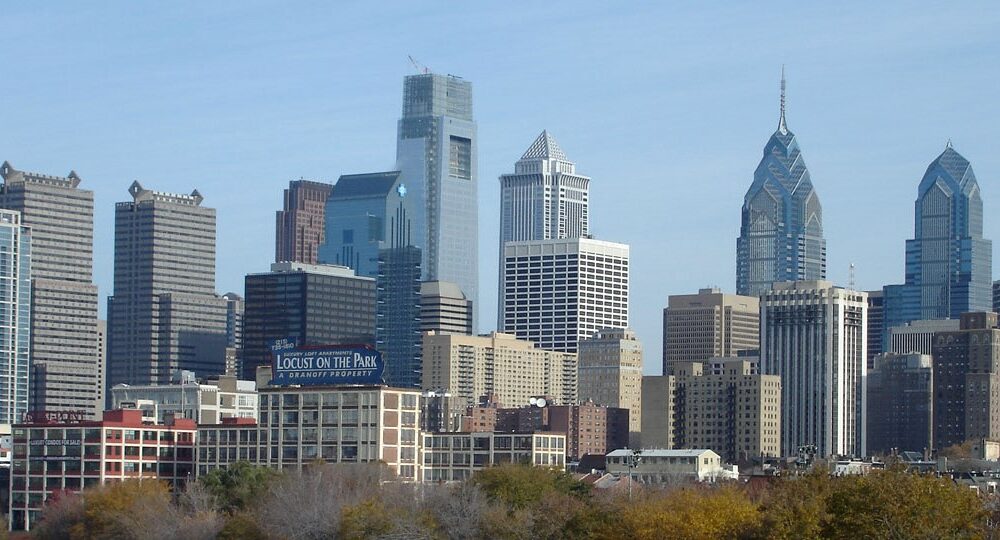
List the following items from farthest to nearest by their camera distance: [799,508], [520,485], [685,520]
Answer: [520,485] → [685,520] → [799,508]

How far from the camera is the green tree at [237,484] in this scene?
185 meters

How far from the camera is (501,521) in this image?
15362 centimetres

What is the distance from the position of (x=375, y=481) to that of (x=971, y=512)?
3274 inches

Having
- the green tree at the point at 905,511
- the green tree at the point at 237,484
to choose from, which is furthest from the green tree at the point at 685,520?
the green tree at the point at 237,484

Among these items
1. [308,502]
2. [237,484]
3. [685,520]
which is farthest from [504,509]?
[237,484]

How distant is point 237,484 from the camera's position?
19075 centimetres

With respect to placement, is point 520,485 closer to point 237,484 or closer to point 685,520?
point 237,484

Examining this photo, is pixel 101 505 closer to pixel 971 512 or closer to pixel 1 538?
pixel 1 538

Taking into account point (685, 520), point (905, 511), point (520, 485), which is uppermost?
point (905, 511)

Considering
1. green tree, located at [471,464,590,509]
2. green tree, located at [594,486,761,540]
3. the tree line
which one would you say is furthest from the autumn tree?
green tree, located at [594,486,761,540]

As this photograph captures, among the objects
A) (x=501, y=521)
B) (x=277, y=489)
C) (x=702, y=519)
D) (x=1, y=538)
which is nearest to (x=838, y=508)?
(x=702, y=519)

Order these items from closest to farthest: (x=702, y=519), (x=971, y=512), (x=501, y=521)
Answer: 1. (x=971, y=512)
2. (x=702, y=519)
3. (x=501, y=521)

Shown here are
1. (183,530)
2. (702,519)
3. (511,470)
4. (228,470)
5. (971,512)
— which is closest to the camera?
(971,512)

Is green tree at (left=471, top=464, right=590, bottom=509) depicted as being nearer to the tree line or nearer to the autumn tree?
the tree line
